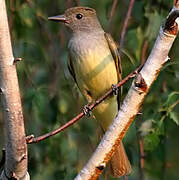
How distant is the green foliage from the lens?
346cm

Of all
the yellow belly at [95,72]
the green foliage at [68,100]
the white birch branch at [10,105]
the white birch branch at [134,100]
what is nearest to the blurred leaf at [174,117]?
the green foliage at [68,100]

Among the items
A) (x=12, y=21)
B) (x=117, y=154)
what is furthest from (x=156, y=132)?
(x=12, y=21)

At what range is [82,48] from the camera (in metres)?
3.76

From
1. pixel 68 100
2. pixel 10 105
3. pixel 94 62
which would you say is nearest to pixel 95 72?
pixel 94 62

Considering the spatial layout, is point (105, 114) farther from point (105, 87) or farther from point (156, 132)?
point (156, 132)

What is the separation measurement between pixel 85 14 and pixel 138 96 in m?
1.81

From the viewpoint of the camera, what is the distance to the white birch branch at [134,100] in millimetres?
2318

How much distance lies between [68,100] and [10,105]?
8.30 ft

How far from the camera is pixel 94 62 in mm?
3621

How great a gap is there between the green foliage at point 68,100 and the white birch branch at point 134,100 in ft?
2.90

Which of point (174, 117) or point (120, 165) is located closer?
point (174, 117)

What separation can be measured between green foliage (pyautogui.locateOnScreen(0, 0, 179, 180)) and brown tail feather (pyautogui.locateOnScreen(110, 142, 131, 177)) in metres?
0.18

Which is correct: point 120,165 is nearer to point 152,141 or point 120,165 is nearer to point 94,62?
point 152,141

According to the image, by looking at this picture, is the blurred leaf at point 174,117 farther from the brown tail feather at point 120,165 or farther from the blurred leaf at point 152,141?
the brown tail feather at point 120,165
